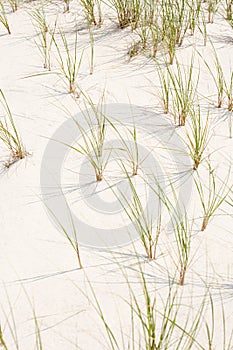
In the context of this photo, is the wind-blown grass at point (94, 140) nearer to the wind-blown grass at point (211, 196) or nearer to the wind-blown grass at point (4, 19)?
the wind-blown grass at point (211, 196)

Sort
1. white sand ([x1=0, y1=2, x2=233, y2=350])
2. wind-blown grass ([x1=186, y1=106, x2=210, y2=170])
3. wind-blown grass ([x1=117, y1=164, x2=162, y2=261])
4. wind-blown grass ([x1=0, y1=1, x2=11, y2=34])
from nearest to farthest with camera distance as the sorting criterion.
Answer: white sand ([x1=0, y1=2, x2=233, y2=350]), wind-blown grass ([x1=117, y1=164, x2=162, y2=261]), wind-blown grass ([x1=186, y1=106, x2=210, y2=170]), wind-blown grass ([x1=0, y1=1, x2=11, y2=34])

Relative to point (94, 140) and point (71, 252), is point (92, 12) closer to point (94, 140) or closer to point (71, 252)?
point (94, 140)

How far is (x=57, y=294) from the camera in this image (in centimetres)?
201

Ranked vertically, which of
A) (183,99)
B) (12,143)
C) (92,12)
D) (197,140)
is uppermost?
(92,12)

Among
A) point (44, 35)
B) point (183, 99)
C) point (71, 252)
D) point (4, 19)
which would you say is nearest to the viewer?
point (71, 252)

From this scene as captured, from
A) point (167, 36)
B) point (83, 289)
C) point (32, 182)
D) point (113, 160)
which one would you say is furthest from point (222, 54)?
point (83, 289)

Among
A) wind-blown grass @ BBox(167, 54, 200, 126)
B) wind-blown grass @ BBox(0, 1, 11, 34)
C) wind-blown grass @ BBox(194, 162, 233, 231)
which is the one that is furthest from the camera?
wind-blown grass @ BBox(0, 1, 11, 34)

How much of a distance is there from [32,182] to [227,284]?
3.48ft

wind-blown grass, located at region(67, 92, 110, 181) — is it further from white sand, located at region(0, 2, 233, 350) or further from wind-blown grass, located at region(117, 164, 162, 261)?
wind-blown grass, located at region(117, 164, 162, 261)

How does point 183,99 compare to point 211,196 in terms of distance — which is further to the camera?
point 183,99

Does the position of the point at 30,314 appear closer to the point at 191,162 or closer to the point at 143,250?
the point at 143,250

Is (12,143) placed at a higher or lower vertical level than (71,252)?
higher

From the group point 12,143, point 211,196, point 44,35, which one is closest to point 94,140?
point 12,143

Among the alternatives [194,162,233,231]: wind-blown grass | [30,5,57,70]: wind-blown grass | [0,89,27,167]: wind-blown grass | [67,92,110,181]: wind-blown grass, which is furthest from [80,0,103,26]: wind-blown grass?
[194,162,233,231]: wind-blown grass
